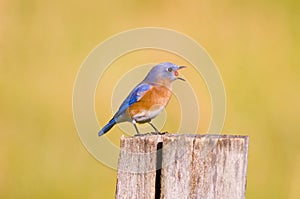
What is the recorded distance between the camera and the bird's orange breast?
301 cm

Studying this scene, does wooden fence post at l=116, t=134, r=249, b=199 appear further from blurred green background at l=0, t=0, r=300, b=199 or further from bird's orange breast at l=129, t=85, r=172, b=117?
blurred green background at l=0, t=0, r=300, b=199

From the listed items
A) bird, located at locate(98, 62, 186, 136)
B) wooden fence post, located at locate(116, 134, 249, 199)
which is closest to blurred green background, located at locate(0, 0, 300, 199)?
bird, located at locate(98, 62, 186, 136)

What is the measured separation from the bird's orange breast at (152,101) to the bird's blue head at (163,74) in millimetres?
29

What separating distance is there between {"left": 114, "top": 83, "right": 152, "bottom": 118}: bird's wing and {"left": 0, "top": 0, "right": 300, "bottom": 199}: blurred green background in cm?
229

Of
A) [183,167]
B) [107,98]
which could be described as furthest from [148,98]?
[107,98]

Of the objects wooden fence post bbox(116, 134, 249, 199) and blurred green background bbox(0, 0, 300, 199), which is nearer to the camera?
wooden fence post bbox(116, 134, 249, 199)

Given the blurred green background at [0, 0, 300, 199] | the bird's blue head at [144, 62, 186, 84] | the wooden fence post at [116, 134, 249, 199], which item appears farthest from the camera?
the blurred green background at [0, 0, 300, 199]

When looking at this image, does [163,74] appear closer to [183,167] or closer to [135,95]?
[135,95]

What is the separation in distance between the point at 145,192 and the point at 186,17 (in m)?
4.10

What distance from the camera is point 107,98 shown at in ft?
18.7

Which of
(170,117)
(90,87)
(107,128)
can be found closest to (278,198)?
(170,117)

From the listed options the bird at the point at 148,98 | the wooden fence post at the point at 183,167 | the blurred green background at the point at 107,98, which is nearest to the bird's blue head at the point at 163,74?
the bird at the point at 148,98

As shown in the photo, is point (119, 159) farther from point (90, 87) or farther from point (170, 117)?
point (170, 117)

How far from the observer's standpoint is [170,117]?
5.15 m
